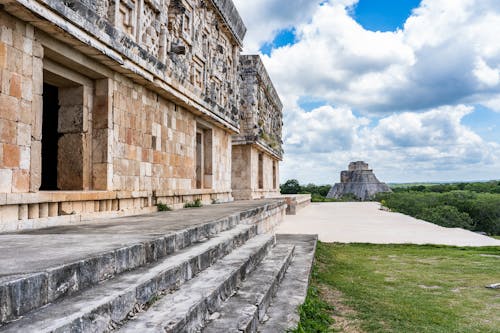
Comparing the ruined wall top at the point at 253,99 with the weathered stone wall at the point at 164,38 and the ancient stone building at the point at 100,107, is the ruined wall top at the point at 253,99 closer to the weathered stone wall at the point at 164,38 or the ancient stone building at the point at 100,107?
the weathered stone wall at the point at 164,38

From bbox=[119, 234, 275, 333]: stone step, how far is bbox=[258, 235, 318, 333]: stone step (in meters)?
0.34

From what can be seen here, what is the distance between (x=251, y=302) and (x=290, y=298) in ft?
2.38

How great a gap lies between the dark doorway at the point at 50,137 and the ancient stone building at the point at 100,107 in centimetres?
2

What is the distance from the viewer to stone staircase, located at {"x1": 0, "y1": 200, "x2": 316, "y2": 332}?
1.72 m

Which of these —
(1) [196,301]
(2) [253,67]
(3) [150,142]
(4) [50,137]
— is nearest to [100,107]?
(4) [50,137]

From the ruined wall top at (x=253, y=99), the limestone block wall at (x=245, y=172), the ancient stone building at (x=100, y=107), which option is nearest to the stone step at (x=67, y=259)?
the ancient stone building at (x=100, y=107)

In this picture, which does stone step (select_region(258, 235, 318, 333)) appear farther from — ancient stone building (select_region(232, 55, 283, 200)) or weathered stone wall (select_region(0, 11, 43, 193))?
ancient stone building (select_region(232, 55, 283, 200))

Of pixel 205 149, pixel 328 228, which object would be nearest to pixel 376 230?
pixel 328 228

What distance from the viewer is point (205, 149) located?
10320mm

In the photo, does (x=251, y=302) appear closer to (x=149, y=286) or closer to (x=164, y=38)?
(x=149, y=286)

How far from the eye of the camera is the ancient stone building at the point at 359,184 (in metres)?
43.2

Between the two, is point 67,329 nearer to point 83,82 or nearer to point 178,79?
point 83,82

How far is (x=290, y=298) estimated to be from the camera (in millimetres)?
3438

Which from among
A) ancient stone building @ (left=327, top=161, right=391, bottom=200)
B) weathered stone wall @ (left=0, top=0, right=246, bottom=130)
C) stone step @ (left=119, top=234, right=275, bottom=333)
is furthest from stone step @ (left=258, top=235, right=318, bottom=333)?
ancient stone building @ (left=327, top=161, right=391, bottom=200)
